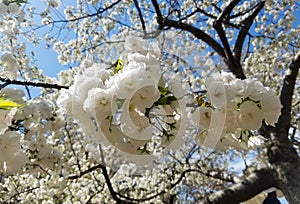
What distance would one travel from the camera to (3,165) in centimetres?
150

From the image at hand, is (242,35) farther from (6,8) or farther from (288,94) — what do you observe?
(6,8)

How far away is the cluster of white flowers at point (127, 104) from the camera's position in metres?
0.83

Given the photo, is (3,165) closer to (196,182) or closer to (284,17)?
(284,17)

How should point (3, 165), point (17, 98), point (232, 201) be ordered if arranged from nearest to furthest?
point (3, 165)
point (17, 98)
point (232, 201)

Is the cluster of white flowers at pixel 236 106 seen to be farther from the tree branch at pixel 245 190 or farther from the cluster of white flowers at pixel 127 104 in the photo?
the tree branch at pixel 245 190

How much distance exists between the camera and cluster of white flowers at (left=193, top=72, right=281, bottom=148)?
989 mm

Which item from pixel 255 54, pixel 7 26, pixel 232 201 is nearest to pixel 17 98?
pixel 232 201

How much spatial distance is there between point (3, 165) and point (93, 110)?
34.1 inches

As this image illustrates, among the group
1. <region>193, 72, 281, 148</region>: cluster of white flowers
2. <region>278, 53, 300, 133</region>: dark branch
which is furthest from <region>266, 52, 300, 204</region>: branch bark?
<region>193, 72, 281, 148</region>: cluster of white flowers

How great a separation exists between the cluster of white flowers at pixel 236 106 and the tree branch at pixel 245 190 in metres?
2.24

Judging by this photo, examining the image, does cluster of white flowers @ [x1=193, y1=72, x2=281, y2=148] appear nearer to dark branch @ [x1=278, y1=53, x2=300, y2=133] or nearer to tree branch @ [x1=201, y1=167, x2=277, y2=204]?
tree branch @ [x1=201, y1=167, x2=277, y2=204]

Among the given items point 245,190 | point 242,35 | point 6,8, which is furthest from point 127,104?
point 242,35

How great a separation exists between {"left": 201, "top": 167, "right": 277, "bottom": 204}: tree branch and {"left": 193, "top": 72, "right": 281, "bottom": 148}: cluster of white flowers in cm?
224

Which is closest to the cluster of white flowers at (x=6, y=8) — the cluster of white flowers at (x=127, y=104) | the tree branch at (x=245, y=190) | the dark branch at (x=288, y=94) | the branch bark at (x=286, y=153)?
the cluster of white flowers at (x=127, y=104)
